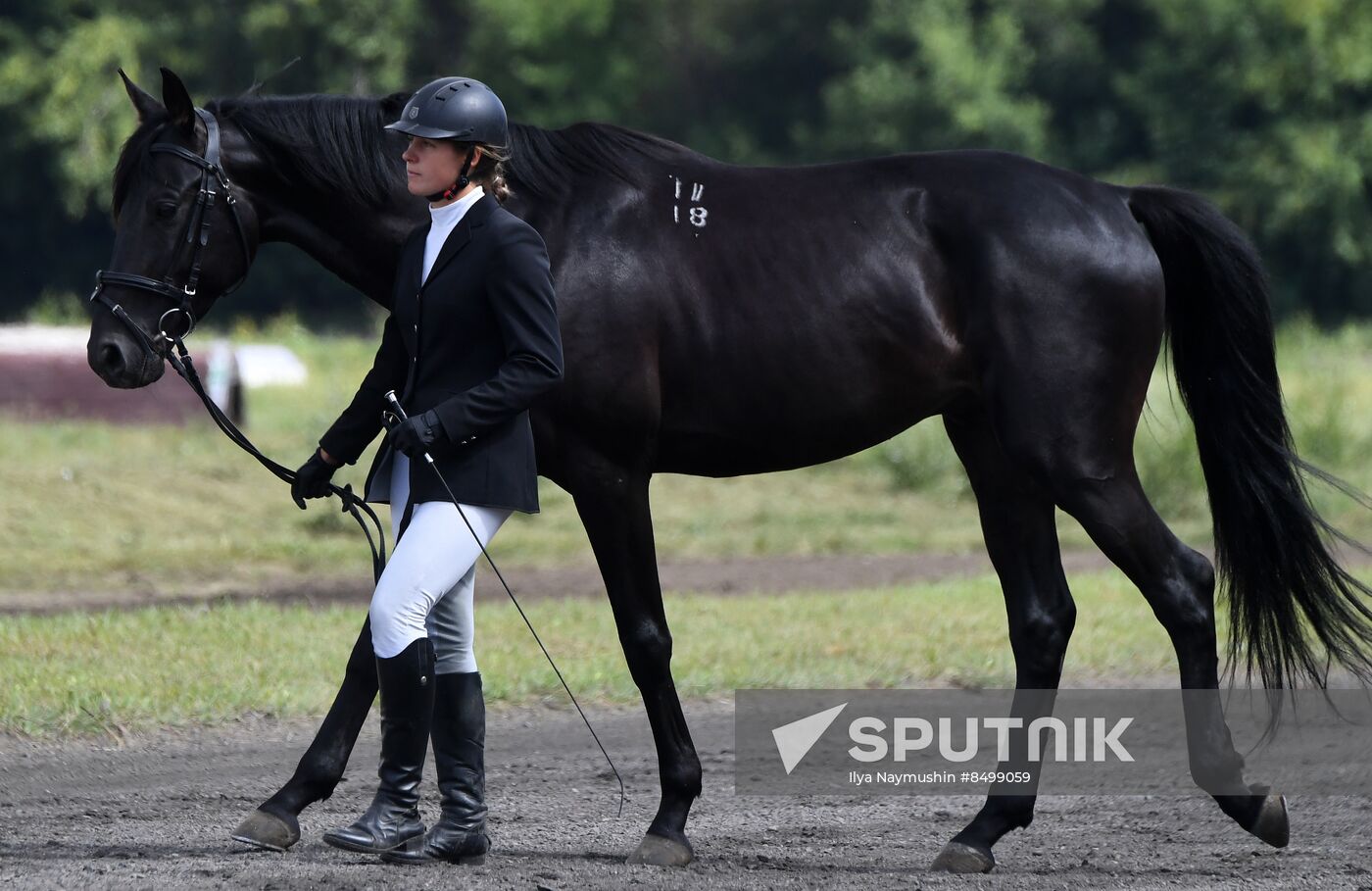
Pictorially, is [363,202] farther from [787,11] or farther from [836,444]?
[787,11]

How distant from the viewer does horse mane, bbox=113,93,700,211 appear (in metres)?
4.68

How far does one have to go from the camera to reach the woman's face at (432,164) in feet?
13.7

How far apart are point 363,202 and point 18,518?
7.98 meters

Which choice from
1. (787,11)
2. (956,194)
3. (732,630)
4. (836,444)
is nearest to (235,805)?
(836,444)

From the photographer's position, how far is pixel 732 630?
8422mm

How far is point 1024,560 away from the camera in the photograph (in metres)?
5.04

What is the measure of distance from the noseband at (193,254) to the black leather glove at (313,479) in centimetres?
49

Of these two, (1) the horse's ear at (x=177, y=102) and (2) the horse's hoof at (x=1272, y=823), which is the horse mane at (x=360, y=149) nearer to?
(1) the horse's ear at (x=177, y=102)

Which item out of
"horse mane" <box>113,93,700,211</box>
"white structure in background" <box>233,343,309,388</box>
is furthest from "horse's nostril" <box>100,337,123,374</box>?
"white structure in background" <box>233,343,309,388</box>

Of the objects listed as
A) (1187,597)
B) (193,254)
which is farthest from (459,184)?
(1187,597)

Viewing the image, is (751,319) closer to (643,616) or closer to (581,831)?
(643,616)

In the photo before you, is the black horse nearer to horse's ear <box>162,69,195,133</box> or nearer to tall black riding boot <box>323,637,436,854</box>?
horse's ear <box>162,69,195,133</box>

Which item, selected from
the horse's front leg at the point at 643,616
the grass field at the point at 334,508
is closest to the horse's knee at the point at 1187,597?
the horse's front leg at the point at 643,616

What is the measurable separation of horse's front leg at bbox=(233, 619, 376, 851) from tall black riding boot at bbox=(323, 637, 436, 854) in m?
0.19
